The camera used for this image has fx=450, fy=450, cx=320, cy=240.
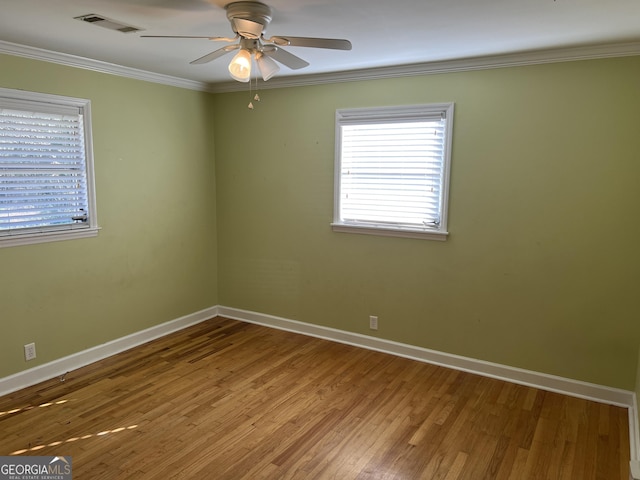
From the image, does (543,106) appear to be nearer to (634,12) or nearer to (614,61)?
(614,61)

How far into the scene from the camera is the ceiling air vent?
250 centimetres

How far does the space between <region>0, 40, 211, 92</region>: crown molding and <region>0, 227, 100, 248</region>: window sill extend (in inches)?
50.1

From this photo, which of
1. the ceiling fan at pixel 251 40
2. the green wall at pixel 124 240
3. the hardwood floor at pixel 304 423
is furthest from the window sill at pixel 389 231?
the ceiling fan at pixel 251 40

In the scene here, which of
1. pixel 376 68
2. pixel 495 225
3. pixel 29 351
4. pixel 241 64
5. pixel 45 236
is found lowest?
pixel 29 351

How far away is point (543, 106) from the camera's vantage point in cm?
325

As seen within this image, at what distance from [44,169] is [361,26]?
255 cm

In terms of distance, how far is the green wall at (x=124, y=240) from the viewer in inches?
132

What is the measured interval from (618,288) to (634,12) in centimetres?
179

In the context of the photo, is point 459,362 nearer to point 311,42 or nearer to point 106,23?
point 311,42

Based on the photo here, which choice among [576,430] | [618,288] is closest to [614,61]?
[618,288]

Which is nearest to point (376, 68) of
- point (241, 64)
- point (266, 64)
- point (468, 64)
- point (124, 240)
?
point (468, 64)

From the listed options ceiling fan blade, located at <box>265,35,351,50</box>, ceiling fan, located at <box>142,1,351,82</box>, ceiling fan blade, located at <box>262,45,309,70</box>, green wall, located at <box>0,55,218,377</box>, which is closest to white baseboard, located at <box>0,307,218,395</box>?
green wall, located at <box>0,55,218,377</box>

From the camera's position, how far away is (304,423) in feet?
9.81

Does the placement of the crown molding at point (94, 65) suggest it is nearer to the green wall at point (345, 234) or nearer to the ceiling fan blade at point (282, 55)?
the green wall at point (345, 234)
